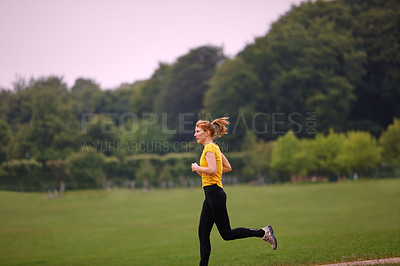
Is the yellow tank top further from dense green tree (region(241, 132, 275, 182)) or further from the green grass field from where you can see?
dense green tree (region(241, 132, 275, 182))

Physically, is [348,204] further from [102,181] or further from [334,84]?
[334,84]

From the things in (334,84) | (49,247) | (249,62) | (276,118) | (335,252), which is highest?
(249,62)

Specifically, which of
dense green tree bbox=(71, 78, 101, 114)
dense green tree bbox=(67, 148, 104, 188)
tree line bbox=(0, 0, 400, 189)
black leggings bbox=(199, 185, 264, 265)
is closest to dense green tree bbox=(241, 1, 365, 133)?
tree line bbox=(0, 0, 400, 189)

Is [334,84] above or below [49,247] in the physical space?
above

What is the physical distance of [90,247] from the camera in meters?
20.9

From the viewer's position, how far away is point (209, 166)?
7.13 m

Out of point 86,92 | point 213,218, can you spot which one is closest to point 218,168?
point 213,218

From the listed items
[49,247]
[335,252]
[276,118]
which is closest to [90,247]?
[49,247]

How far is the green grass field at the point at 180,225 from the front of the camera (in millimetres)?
14141

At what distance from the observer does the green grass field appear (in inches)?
557

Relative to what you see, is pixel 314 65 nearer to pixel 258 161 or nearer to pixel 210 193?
pixel 258 161

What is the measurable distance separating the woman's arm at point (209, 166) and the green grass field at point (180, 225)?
339 cm

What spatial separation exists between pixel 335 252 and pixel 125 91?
8169cm

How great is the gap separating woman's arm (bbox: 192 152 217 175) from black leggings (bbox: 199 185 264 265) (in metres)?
0.29
